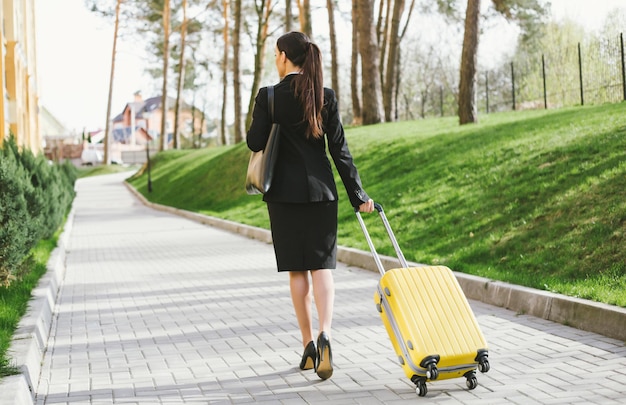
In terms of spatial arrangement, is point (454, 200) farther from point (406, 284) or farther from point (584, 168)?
point (406, 284)

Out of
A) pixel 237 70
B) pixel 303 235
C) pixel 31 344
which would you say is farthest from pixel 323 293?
pixel 237 70

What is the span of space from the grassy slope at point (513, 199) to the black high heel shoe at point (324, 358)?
8.41 ft

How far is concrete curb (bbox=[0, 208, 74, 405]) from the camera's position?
14.8 ft

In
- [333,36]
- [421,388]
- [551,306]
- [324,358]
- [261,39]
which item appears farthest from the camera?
[261,39]

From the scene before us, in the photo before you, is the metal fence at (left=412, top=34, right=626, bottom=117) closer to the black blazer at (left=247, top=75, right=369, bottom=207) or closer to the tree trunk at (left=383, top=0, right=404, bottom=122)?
the tree trunk at (left=383, top=0, right=404, bottom=122)

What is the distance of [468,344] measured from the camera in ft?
15.0

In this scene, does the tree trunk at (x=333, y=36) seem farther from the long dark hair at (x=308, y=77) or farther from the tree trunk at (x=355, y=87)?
the long dark hair at (x=308, y=77)

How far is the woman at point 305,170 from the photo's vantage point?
16.8ft

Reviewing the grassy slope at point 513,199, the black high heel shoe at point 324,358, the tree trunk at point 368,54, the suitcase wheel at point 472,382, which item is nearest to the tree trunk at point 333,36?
the tree trunk at point 368,54

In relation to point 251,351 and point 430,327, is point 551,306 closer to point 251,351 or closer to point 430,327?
point 251,351

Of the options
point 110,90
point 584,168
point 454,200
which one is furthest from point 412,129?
point 110,90

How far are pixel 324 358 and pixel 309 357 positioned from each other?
1.27ft

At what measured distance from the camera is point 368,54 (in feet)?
80.0

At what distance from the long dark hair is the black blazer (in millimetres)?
63
